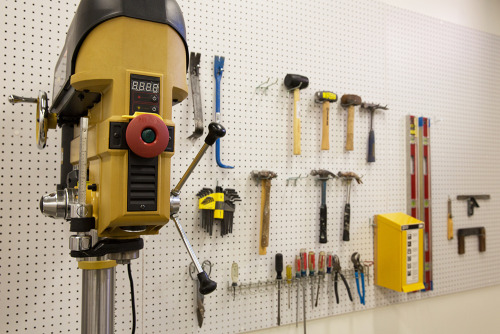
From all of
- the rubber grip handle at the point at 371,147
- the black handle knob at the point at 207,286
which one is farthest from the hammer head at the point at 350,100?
the black handle knob at the point at 207,286

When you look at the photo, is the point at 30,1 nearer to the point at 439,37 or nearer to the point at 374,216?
the point at 374,216

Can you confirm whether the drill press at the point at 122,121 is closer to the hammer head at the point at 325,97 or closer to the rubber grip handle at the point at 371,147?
the hammer head at the point at 325,97

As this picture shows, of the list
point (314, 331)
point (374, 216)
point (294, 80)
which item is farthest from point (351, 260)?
point (294, 80)

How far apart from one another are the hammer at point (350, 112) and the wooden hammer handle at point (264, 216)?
22.1 inches

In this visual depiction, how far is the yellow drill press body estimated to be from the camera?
0.71m

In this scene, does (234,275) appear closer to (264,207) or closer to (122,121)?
(264,207)

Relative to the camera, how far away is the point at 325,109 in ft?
6.03

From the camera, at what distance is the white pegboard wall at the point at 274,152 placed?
4.17ft

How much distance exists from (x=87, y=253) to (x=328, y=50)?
1.64 m

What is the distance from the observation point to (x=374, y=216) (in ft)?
6.65

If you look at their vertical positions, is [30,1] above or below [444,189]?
above

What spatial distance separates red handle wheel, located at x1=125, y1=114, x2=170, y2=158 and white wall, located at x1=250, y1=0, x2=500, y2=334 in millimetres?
1321

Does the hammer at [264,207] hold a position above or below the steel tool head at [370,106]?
below

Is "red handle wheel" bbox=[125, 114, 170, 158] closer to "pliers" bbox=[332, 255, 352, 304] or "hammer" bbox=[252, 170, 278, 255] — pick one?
"hammer" bbox=[252, 170, 278, 255]
